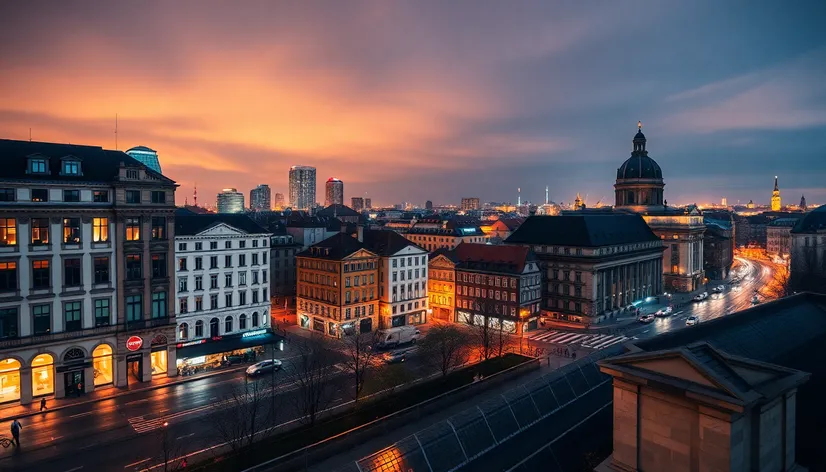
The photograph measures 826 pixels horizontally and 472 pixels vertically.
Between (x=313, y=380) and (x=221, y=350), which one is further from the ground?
(x=313, y=380)

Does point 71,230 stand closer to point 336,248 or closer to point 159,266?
point 159,266

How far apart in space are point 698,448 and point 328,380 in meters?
42.8

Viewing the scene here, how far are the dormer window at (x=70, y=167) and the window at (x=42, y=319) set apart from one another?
13.3 meters

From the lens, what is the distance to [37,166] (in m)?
48.2

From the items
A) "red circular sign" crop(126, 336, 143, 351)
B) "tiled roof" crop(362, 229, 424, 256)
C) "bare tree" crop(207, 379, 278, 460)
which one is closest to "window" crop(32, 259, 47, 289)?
"red circular sign" crop(126, 336, 143, 351)

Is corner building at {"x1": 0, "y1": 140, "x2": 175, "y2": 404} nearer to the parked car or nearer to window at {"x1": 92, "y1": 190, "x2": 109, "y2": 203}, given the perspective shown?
window at {"x1": 92, "y1": 190, "x2": 109, "y2": 203}

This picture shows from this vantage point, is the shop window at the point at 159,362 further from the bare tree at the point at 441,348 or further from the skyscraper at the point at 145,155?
the skyscraper at the point at 145,155

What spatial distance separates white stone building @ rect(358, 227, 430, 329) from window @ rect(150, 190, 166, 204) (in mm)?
34870

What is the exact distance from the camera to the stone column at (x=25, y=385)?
46.1 metres

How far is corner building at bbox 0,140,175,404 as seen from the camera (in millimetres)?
46281

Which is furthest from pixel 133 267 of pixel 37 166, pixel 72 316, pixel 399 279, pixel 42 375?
pixel 399 279

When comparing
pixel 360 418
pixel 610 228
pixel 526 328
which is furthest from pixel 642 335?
pixel 360 418

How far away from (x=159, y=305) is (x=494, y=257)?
52.1 meters

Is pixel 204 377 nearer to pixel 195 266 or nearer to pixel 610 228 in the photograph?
pixel 195 266
